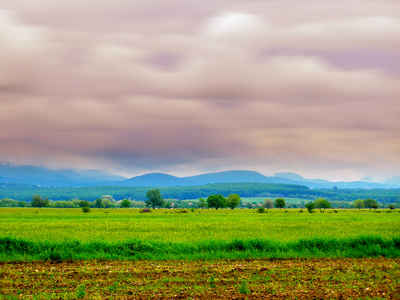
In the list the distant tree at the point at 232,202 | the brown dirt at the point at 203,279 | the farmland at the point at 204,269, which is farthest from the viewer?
the distant tree at the point at 232,202

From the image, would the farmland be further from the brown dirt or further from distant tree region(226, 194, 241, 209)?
distant tree region(226, 194, 241, 209)

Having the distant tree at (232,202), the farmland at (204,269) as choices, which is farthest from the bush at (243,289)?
the distant tree at (232,202)

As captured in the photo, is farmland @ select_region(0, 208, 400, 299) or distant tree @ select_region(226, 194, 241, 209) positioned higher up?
farmland @ select_region(0, 208, 400, 299)

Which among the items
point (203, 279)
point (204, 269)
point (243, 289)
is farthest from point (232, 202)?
point (243, 289)

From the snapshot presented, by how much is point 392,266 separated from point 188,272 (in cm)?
1000

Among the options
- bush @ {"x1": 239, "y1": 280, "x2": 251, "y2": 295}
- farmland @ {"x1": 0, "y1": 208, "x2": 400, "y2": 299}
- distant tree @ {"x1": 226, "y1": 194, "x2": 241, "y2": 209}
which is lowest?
distant tree @ {"x1": 226, "y1": 194, "x2": 241, "y2": 209}

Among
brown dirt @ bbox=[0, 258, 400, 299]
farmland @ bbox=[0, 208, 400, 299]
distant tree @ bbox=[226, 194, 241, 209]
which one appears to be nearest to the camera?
brown dirt @ bbox=[0, 258, 400, 299]

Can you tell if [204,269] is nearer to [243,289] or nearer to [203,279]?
[203,279]

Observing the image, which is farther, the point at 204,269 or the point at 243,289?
the point at 204,269

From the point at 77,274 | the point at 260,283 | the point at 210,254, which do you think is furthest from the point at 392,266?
the point at 77,274

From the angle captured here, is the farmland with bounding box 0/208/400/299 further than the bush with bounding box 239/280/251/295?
Yes

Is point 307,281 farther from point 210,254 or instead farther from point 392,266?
point 210,254

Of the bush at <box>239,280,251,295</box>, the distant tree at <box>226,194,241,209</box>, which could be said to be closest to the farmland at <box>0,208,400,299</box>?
the bush at <box>239,280,251,295</box>

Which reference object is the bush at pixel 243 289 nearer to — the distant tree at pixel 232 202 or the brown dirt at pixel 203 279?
the brown dirt at pixel 203 279
